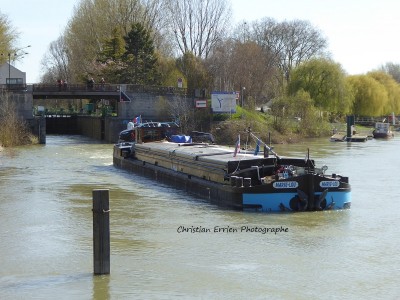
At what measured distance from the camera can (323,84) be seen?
73000mm

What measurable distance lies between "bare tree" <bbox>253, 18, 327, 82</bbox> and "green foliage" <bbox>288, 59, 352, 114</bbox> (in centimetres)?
1120

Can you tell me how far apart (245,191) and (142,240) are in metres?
3.99

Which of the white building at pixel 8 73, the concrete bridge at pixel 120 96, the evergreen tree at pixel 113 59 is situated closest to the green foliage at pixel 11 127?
the concrete bridge at pixel 120 96

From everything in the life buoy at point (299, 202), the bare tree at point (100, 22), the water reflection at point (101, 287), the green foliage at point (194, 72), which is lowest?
the water reflection at point (101, 287)

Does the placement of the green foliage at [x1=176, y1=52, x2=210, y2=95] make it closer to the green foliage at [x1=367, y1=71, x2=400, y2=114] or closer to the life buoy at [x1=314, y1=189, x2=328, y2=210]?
the green foliage at [x1=367, y1=71, x2=400, y2=114]

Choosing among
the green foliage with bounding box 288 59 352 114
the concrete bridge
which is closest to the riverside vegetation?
the concrete bridge

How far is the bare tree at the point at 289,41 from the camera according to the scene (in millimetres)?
85188

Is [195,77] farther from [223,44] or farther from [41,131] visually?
[41,131]

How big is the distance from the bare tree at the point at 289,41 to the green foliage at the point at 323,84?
11.2 m

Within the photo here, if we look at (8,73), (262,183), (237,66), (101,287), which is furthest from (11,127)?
(101,287)

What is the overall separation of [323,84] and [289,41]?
14732 millimetres

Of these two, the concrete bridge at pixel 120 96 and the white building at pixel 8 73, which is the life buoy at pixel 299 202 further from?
the white building at pixel 8 73

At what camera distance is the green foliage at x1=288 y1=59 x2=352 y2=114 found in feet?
239

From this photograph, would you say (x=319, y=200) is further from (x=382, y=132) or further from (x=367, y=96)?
(x=367, y=96)
